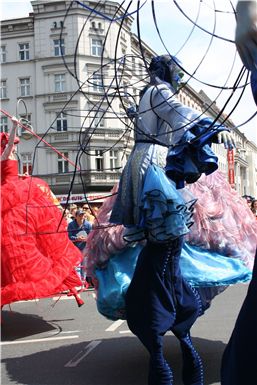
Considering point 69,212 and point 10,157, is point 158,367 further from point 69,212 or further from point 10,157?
point 69,212

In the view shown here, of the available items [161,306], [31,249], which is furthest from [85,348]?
[161,306]

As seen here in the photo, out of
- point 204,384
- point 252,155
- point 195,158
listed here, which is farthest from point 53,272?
point 252,155

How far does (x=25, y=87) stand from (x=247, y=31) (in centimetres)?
3742

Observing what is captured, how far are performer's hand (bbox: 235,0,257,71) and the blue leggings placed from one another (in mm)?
1642

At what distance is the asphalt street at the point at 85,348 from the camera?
3.99m

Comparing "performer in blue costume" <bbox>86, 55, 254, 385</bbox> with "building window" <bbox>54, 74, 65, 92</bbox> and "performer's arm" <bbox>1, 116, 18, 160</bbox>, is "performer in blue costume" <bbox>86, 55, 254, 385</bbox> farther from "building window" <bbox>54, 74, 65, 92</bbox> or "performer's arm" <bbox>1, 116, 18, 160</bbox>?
"building window" <bbox>54, 74, 65, 92</bbox>

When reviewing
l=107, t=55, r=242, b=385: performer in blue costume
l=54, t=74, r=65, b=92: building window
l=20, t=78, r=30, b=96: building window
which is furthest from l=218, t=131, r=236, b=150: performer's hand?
l=20, t=78, r=30, b=96: building window

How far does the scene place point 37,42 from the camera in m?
36.8

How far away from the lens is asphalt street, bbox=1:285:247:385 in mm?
3988

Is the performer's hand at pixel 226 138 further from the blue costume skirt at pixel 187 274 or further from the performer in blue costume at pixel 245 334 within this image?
the performer in blue costume at pixel 245 334

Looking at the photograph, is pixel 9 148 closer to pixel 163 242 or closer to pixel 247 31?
pixel 163 242

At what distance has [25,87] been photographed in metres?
37.8

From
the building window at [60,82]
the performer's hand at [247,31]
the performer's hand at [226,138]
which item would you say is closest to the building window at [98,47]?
the performer's hand at [226,138]

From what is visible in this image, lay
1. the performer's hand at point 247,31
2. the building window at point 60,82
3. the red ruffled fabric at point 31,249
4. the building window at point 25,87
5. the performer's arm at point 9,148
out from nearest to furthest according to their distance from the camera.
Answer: the performer's hand at point 247,31 → the red ruffled fabric at point 31,249 → the performer's arm at point 9,148 → the building window at point 60,82 → the building window at point 25,87
